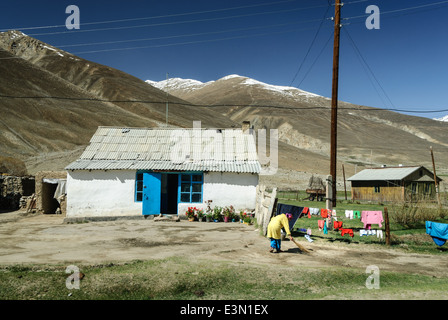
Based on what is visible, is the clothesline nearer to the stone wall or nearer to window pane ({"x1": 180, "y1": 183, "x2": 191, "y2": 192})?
window pane ({"x1": 180, "y1": 183, "x2": 191, "y2": 192})

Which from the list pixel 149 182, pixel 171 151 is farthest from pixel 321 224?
pixel 171 151

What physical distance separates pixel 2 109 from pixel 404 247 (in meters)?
58.6

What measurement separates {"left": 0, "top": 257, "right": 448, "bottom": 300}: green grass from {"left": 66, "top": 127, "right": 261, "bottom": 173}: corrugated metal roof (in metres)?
9.67

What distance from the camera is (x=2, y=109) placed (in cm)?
5094

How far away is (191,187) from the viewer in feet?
55.7

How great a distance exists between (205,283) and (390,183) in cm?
3309

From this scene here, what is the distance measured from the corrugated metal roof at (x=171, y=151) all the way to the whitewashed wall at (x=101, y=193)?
0.48m

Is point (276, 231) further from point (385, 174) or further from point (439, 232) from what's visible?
point (385, 174)

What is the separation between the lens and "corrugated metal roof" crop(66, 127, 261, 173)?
17.0 meters

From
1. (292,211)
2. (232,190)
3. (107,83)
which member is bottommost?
(292,211)

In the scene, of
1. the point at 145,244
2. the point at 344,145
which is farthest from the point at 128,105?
the point at 145,244

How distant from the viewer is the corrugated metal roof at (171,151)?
669 inches

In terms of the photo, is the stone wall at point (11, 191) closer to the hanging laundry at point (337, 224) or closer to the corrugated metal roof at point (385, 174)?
the hanging laundry at point (337, 224)

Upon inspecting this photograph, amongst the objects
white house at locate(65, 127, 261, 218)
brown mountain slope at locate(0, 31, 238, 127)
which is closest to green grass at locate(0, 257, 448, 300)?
white house at locate(65, 127, 261, 218)
